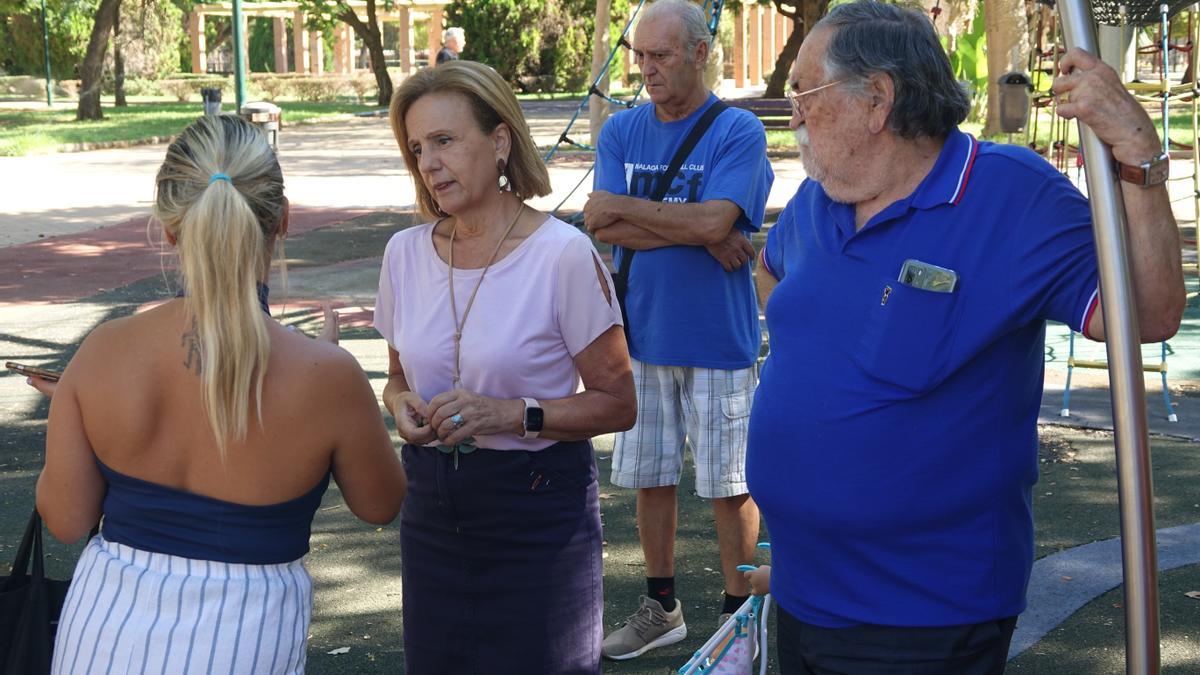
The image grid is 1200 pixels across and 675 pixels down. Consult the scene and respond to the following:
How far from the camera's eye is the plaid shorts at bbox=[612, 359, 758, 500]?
4.38 meters

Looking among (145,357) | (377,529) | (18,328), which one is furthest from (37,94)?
(145,357)

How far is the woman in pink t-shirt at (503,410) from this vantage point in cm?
302

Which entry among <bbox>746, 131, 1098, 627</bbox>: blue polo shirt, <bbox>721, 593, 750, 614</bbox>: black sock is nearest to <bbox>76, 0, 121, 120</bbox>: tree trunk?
<bbox>721, 593, 750, 614</bbox>: black sock

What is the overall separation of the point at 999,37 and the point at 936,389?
21700 millimetres

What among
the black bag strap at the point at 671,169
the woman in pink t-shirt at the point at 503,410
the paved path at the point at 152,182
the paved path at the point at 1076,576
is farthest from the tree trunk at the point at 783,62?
the woman in pink t-shirt at the point at 503,410

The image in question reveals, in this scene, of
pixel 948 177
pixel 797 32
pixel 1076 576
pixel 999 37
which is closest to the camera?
pixel 948 177

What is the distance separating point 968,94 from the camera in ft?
8.52

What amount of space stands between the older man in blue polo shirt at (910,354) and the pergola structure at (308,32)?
4909 cm

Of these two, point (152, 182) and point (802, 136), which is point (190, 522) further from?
point (152, 182)

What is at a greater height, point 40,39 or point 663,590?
point 40,39

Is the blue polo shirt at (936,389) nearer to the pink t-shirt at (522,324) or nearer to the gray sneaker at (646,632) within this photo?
the pink t-shirt at (522,324)

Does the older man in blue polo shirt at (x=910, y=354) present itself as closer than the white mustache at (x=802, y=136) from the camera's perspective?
Yes

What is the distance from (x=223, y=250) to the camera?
Answer: 2.35m

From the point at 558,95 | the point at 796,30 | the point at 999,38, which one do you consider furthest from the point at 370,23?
the point at 999,38
